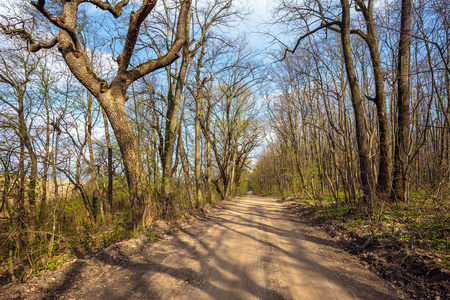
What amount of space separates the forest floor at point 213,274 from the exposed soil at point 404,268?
20 cm

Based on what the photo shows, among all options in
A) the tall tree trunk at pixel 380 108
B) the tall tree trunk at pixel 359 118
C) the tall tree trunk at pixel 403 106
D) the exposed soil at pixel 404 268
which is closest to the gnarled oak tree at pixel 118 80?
the exposed soil at pixel 404 268

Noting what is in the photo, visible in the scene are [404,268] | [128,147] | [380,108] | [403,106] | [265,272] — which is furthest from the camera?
[380,108]

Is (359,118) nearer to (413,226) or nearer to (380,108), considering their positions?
(380,108)

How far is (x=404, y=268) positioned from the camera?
12.3ft

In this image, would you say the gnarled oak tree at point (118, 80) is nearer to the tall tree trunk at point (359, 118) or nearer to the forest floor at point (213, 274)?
the forest floor at point (213, 274)

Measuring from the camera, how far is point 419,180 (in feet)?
16.9

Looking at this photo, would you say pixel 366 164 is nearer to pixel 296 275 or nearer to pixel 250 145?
pixel 296 275

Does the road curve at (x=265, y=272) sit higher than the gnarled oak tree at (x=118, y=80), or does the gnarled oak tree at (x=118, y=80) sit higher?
the gnarled oak tree at (x=118, y=80)

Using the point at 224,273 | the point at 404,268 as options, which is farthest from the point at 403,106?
the point at 224,273

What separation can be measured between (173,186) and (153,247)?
3222 mm

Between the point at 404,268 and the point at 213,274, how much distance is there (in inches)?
125

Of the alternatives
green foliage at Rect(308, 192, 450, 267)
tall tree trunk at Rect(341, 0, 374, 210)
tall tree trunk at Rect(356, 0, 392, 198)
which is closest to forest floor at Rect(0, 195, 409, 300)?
green foliage at Rect(308, 192, 450, 267)

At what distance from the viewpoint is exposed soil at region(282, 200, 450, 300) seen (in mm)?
3135

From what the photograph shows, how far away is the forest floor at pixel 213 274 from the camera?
316cm
